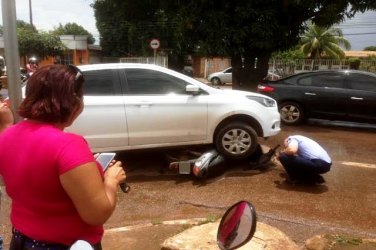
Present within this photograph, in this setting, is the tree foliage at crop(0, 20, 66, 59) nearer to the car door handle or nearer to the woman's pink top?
the car door handle

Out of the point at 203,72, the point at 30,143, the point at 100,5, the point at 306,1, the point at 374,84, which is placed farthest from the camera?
the point at 203,72

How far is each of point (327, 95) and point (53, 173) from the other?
9.04m

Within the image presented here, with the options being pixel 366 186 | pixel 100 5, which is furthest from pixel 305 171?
pixel 100 5

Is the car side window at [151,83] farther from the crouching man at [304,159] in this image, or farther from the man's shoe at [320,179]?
the man's shoe at [320,179]

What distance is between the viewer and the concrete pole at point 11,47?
3791mm

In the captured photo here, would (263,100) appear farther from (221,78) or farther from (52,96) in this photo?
(221,78)

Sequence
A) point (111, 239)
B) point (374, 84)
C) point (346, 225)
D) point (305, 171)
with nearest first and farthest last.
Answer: point (111, 239) < point (346, 225) < point (305, 171) < point (374, 84)

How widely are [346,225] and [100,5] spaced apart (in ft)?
55.2

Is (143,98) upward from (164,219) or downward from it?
upward

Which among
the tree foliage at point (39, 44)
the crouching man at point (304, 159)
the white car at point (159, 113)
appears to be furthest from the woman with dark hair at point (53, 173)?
the tree foliage at point (39, 44)

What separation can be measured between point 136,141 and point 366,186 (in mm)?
3196

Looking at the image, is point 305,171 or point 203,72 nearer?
point 305,171

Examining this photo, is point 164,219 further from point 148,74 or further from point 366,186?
point 366,186

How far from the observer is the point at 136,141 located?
19.9 ft
